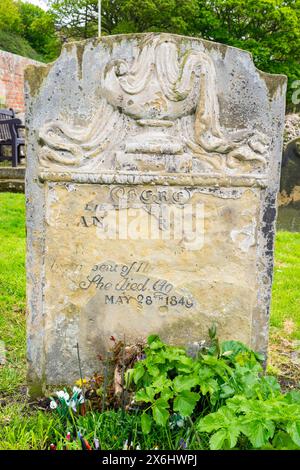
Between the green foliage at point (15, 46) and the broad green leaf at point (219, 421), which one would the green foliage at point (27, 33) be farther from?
the broad green leaf at point (219, 421)

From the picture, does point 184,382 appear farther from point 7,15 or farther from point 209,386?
point 7,15

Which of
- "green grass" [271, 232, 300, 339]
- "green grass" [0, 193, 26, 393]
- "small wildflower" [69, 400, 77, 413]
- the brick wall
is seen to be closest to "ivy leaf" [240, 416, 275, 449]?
"small wildflower" [69, 400, 77, 413]

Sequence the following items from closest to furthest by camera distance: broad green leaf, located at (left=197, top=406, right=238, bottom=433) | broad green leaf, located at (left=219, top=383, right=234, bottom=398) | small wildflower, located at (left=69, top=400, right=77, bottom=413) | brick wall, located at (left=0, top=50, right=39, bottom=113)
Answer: broad green leaf, located at (left=197, top=406, right=238, bottom=433), broad green leaf, located at (left=219, top=383, right=234, bottom=398), small wildflower, located at (left=69, top=400, right=77, bottom=413), brick wall, located at (left=0, top=50, right=39, bottom=113)

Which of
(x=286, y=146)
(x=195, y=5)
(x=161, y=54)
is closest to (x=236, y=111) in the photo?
(x=161, y=54)

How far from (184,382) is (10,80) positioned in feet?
49.0

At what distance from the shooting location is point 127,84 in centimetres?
280

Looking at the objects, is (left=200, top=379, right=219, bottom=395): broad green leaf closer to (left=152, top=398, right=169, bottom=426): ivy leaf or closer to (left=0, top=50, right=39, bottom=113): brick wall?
(left=152, top=398, right=169, bottom=426): ivy leaf

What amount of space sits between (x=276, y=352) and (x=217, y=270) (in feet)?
4.24

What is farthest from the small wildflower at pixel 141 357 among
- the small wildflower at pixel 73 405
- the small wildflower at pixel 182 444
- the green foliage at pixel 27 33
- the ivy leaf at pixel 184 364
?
the green foliage at pixel 27 33

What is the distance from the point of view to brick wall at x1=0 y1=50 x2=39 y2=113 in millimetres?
15118

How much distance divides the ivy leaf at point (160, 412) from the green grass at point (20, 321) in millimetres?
188

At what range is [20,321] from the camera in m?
4.18

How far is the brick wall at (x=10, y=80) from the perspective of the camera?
15.1m

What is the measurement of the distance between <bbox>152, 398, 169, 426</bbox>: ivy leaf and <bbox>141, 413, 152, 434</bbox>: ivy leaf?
5cm
